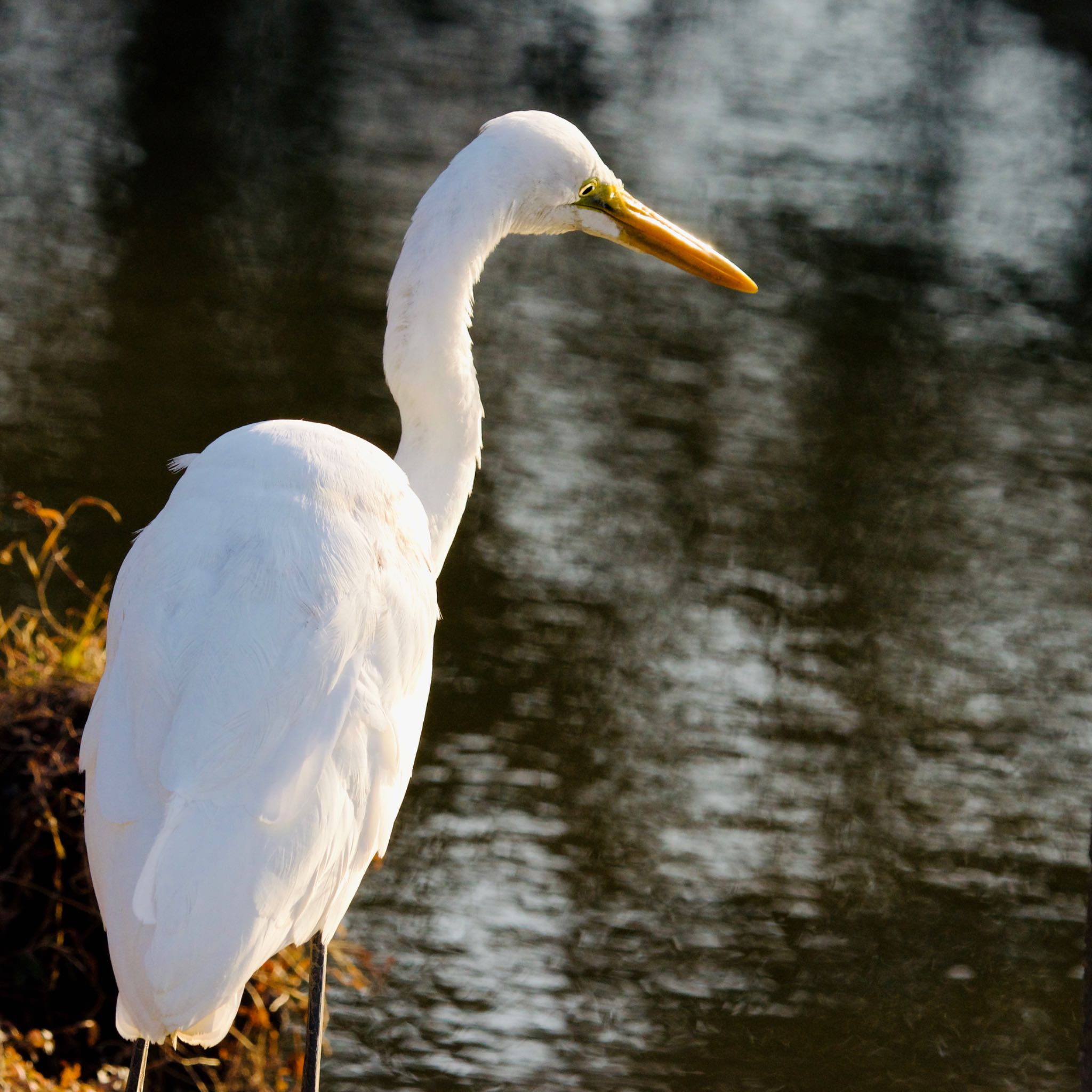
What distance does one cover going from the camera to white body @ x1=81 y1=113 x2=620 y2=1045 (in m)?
1.94

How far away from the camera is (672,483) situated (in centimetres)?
657

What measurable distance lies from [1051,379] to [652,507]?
112 inches

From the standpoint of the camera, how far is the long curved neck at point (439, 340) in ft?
9.28

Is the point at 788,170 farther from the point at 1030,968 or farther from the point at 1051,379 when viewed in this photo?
the point at 1030,968

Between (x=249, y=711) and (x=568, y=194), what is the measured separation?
1367 millimetres

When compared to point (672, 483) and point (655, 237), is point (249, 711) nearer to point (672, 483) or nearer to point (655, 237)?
point (655, 237)

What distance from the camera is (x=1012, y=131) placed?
1162 centimetres

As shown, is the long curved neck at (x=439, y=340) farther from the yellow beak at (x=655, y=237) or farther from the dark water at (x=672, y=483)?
the dark water at (x=672, y=483)

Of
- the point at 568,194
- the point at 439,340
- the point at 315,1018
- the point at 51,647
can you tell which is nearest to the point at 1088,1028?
the point at 315,1018

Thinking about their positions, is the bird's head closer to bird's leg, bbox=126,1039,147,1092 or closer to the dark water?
bird's leg, bbox=126,1039,147,1092

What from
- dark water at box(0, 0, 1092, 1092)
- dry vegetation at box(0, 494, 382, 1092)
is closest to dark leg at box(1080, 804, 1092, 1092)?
dry vegetation at box(0, 494, 382, 1092)

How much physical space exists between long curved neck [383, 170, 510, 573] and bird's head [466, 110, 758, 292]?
66 mm

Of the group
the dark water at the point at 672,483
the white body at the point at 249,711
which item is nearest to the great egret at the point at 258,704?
the white body at the point at 249,711

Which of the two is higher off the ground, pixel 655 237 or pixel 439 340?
→ pixel 655 237
